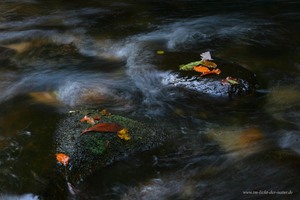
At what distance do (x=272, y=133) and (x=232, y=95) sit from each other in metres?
0.87

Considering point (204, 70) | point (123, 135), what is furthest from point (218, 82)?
point (123, 135)

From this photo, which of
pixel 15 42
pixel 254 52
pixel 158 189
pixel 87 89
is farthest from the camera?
pixel 15 42

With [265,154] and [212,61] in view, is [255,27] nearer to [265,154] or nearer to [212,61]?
[212,61]

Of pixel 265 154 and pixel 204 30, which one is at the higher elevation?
pixel 204 30

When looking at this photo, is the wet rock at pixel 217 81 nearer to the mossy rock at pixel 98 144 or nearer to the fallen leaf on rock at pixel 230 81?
the fallen leaf on rock at pixel 230 81

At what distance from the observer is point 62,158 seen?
3953mm

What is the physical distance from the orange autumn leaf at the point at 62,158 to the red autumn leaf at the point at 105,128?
1.06 feet

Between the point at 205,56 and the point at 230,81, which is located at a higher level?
the point at 205,56

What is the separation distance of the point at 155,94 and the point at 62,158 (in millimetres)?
2146

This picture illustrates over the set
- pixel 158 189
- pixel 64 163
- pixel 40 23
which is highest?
pixel 40 23

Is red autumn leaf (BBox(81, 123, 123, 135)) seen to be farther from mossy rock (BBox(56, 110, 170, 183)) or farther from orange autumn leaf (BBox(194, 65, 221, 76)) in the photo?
orange autumn leaf (BBox(194, 65, 221, 76))

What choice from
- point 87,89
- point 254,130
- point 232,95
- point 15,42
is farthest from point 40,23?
point 254,130

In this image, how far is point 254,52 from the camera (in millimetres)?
7023

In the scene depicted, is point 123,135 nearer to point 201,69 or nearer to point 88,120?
point 88,120
